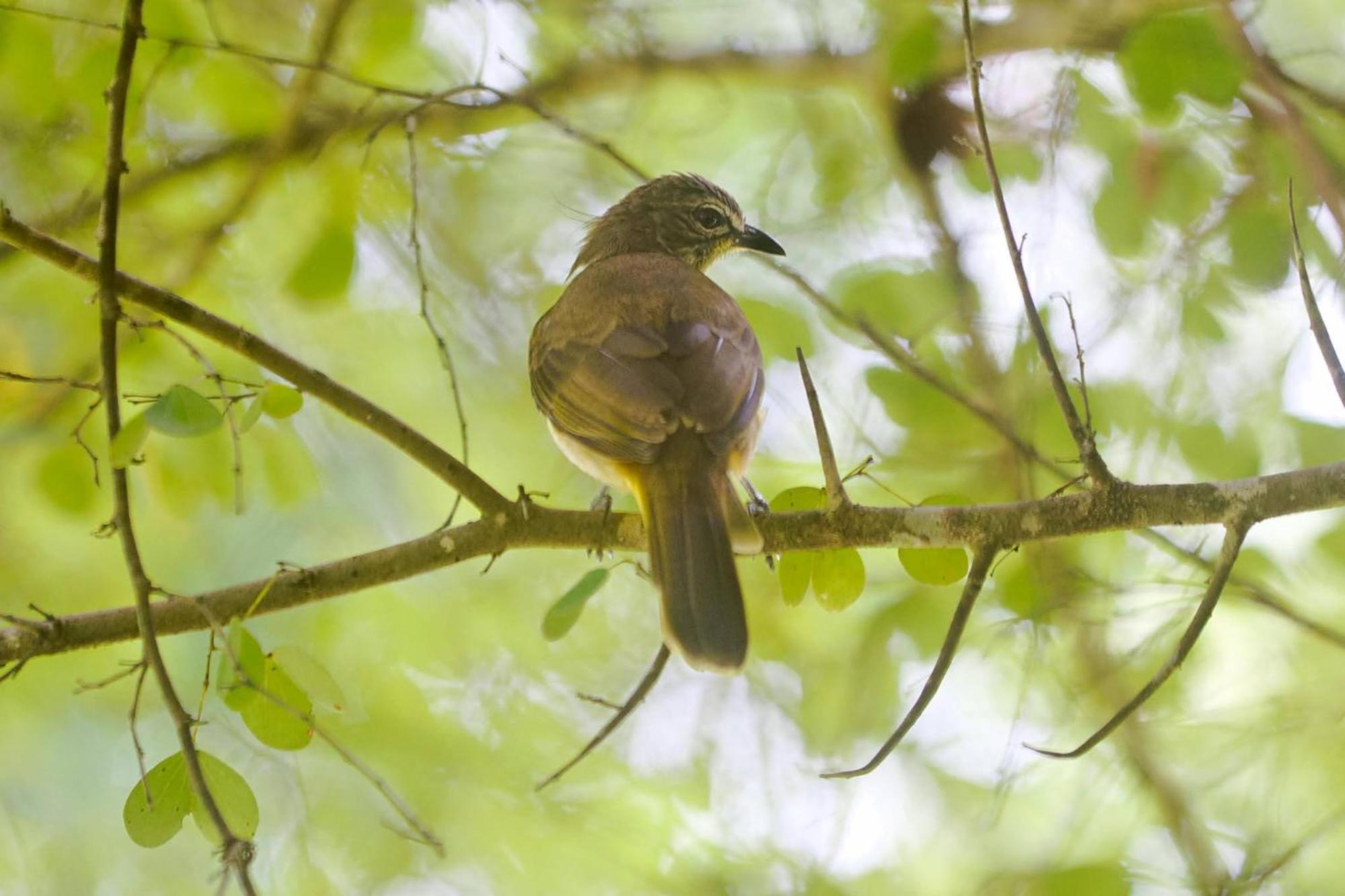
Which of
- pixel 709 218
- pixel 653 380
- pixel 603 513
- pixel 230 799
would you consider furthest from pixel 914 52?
pixel 230 799

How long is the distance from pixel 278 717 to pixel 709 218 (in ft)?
10.7

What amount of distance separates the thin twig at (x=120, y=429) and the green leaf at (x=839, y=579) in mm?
1369

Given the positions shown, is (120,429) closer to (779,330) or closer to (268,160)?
(779,330)

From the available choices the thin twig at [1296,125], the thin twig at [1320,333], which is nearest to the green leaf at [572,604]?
the thin twig at [1320,333]

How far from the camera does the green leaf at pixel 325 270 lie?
4074 millimetres

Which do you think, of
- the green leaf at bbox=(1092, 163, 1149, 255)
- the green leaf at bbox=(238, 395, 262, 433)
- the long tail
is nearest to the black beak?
the green leaf at bbox=(1092, 163, 1149, 255)

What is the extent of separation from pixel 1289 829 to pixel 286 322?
402cm

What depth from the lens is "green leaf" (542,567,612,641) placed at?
8.76 ft

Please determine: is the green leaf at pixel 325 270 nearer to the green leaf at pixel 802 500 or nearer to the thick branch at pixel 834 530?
the thick branch at pixel 834 530

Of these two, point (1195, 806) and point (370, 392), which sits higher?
point (370, 392)

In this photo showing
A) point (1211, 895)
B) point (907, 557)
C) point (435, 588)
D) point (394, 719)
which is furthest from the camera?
point (435, 588)

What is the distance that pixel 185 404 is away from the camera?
2359 millimetres

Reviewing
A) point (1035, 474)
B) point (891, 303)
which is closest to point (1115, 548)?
point (1035, 474)

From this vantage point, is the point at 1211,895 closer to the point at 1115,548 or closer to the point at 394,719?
the point at 1115,548
